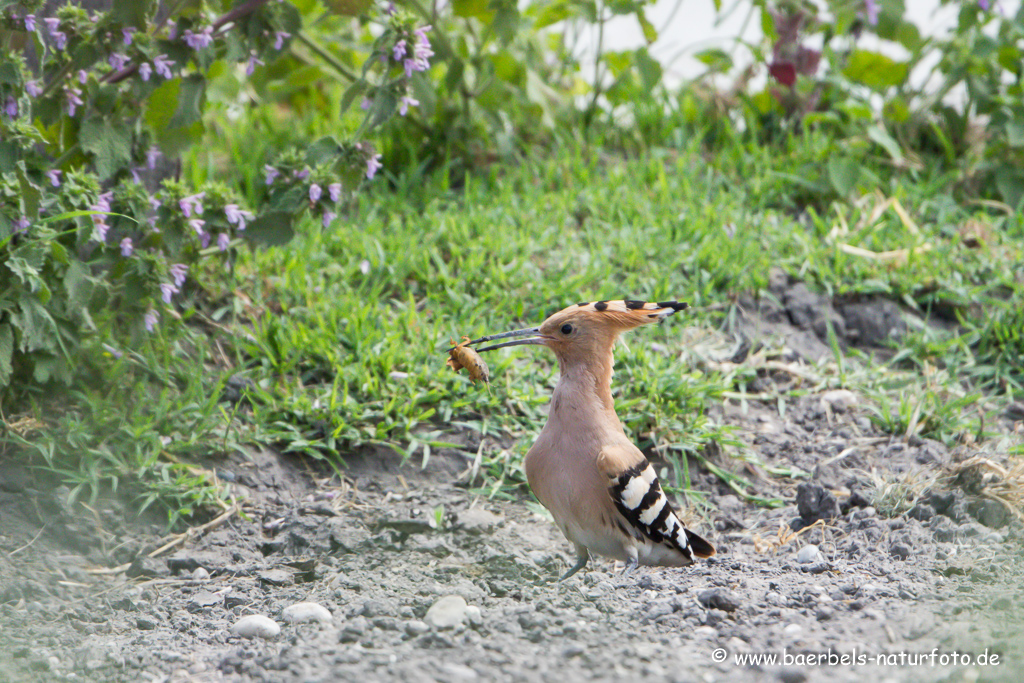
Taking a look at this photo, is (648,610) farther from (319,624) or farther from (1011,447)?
Result: (1011,447)

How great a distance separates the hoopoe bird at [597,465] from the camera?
8.52ft

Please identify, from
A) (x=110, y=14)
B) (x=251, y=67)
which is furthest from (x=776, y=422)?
(x=110, y=14)

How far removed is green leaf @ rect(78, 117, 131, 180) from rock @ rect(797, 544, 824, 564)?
100.0 inches

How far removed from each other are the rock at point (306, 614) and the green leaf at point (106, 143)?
156cm

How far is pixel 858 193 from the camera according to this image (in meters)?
5.21

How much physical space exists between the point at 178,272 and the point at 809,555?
7.57 feet

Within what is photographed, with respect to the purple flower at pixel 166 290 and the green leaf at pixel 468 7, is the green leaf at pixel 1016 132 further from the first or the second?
the purple flower at pixel 166 290

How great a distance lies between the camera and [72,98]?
3070 millimetres

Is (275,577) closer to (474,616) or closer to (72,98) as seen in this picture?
(474,616)

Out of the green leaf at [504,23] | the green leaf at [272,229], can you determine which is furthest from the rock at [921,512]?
the green leaf at [504,23]

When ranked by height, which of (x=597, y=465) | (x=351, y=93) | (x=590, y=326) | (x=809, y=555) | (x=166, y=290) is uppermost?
(x=351, y=93)

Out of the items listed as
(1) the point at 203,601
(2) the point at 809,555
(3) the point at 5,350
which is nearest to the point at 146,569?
(1) the point at 203,601

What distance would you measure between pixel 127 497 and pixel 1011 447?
3.15 m

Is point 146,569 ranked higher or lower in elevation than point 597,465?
lower
